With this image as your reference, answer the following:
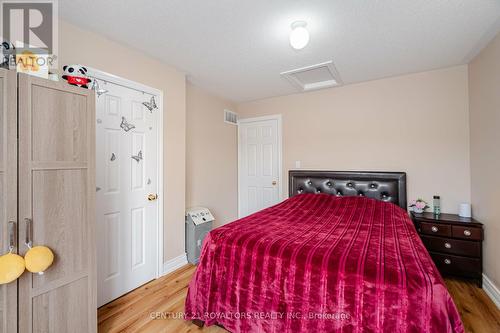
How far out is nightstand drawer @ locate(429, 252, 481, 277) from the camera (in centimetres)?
224

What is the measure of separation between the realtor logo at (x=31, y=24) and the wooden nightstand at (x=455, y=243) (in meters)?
3.81

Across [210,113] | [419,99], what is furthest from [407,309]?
[210,113]

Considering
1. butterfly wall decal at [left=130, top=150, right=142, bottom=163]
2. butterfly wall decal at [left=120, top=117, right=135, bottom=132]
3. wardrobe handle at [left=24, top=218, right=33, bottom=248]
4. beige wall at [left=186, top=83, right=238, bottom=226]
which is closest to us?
wardrobe handle at [left=24, top=218, right=33, bottom=248]

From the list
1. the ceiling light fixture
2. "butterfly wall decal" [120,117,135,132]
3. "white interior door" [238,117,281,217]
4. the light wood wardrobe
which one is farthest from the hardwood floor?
the ceiling light fixture

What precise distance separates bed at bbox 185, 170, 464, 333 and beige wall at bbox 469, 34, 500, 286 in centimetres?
82

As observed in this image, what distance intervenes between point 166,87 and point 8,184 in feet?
5.85

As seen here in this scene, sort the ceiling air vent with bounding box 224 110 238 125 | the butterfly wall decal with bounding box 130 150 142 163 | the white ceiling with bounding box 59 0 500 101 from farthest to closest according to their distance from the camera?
the ceiling air vent with bounding box 224 110 238 125, the butterfly wall decal with bounding box 130 150 142 163, the white ceiling with bounding box 59 0 500 101

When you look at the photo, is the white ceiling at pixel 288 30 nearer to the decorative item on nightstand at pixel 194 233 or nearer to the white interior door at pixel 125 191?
the white interior door at pixel 125 191

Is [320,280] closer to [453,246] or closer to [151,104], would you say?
[453,246]

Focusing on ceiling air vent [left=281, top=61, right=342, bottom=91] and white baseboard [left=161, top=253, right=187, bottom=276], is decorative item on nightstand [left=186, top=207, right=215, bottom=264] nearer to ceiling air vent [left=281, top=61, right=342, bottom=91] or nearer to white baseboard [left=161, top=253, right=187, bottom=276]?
white baseboard [left=161, top=253, right=187, bottom=276]

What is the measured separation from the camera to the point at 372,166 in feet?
10.1

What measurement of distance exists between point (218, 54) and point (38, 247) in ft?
7.07

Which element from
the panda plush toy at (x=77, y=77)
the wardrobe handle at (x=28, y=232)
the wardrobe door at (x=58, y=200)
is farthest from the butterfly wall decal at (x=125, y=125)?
the wardrobe handle at (x=28, y=232)

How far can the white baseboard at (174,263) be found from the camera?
2588 millimetres
